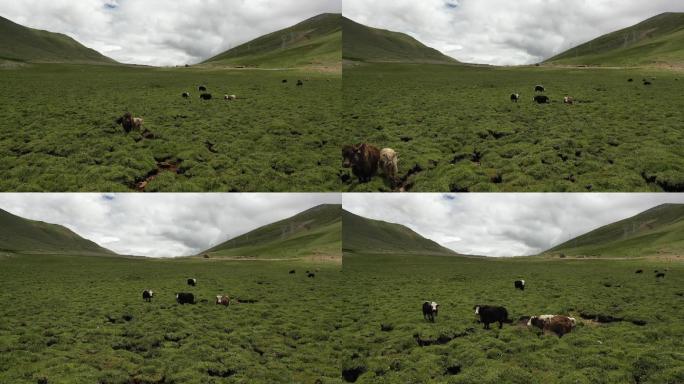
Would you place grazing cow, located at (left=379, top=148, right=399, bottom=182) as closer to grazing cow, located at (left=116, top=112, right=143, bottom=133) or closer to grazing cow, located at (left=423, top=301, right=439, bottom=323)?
grazing cow, located at (left=423, top=301, right=439, bottom=323)

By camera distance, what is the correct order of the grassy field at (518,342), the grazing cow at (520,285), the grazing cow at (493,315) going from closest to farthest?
the grassy field at (518,342) < the grazing cow at (493,315) < the grazing cow at (520,285)

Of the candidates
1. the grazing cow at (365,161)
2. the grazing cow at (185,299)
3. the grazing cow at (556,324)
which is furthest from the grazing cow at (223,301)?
the grazing cow at (556,324)

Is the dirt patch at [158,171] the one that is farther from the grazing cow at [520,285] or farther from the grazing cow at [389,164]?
the grazing cow at [520,285]

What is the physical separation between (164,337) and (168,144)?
46.7 ft

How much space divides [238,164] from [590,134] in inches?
1035

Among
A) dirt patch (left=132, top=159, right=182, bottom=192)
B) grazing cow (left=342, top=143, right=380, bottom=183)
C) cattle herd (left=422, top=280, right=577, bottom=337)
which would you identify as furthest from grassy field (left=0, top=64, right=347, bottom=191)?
cattle herd (left=422, top=280, right=577, bottom=337)

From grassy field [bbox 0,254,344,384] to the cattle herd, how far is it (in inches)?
217

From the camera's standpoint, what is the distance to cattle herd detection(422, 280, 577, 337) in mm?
19812

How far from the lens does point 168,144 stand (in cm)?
2892

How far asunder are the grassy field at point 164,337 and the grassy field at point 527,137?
10.0 meters

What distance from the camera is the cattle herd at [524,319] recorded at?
65.0 ft

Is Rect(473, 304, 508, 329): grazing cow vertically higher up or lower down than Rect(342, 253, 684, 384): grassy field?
higher up

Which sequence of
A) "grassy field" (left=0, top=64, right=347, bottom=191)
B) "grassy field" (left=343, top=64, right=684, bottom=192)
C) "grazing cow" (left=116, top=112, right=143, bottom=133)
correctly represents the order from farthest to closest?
"grazing cow" (left=116, top=112, right=143, bottom=133), "grassy field" (left=0, top=64, right=347, bottom=191), "grassy field" (left=343, top=64, right=684, bottom=192)

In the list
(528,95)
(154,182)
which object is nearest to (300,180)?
(154,182)
